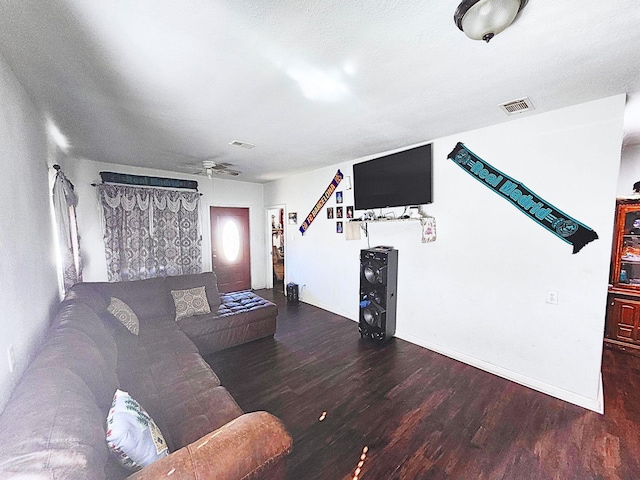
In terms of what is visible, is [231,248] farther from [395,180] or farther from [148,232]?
[395,180]

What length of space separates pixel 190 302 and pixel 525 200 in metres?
3.78

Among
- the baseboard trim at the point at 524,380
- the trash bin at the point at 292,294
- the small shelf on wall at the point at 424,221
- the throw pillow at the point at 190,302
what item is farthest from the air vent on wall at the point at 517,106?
the trash bin at the point at 292,294

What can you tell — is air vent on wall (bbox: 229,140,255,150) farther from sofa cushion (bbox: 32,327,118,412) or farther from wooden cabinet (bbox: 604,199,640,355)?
wooden cabinet (bbox: 604,199,640,355)

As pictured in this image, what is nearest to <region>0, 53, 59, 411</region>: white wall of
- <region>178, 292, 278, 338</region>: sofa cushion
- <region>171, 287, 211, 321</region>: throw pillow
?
<region>171, 287, 211, 321</region>: throw pillow

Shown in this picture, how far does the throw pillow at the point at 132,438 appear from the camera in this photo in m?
1.03

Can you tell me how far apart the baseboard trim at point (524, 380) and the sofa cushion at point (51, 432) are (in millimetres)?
3161

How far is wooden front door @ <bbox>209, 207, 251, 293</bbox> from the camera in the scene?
551 cm

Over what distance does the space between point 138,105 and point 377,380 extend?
3245mm

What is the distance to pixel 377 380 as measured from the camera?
8.58ft

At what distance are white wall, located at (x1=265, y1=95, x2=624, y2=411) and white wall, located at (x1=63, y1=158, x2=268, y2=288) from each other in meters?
3.53

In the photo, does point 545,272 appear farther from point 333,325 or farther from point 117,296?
point 117,296

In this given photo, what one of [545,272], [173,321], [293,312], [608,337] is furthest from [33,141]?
[608,337]

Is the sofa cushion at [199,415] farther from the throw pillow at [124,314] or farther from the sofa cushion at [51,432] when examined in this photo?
the throw pillow at [124,314]

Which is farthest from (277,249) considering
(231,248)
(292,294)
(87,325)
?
(87,325)
